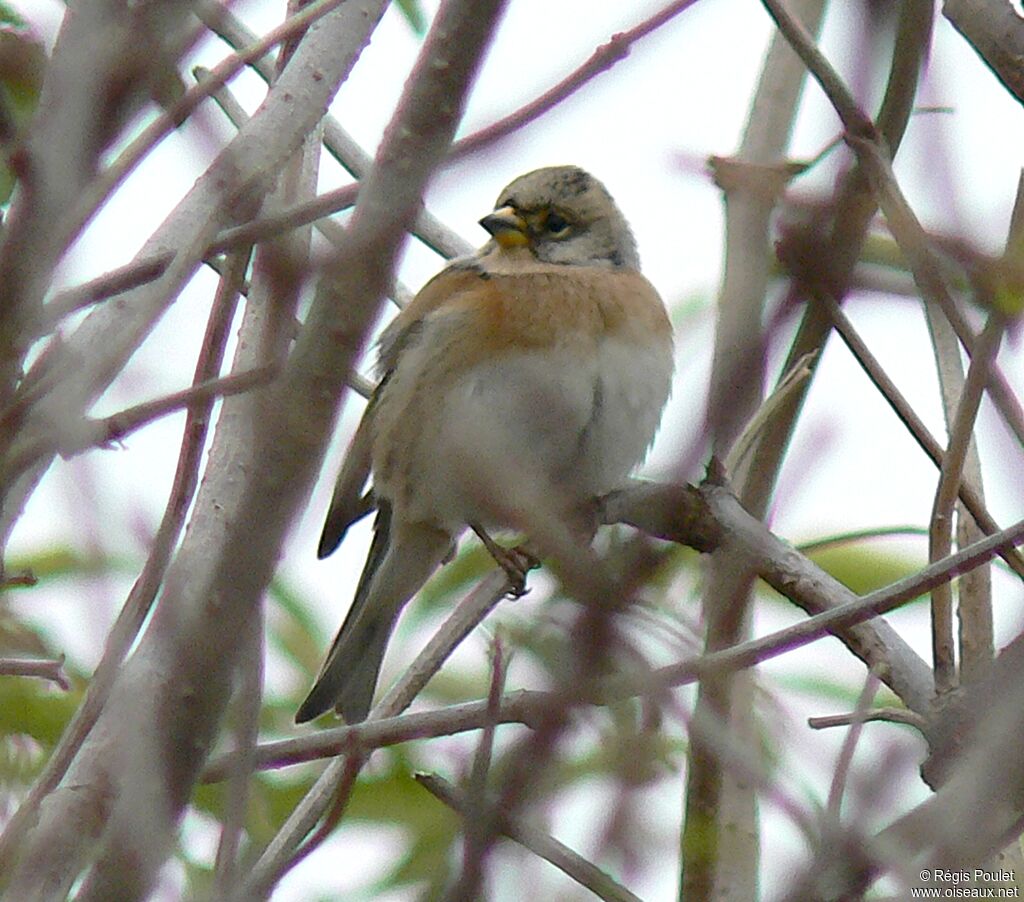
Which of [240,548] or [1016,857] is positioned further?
[1016,857]

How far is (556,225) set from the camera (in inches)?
207

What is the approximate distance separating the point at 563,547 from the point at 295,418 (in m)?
0.22

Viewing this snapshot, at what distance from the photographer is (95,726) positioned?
7.00 ft

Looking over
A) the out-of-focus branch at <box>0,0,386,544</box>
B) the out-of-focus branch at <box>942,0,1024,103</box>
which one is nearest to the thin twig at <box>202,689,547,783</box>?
the out-of-focus branch at <box>0,0,386,544</box>

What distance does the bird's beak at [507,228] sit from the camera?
199 inches

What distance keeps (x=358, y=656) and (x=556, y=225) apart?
1685 mm

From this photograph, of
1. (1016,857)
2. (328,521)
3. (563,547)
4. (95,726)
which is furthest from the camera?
(328,521)

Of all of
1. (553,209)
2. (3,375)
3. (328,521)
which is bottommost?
(3,375)

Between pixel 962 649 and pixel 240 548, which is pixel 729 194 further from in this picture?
pixel 962 649

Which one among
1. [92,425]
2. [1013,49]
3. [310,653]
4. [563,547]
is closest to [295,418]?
[563,547]

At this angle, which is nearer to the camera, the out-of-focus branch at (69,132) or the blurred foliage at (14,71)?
the out-of-focus branch at (69,132)

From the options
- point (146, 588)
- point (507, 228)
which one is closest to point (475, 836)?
point (146, 588)

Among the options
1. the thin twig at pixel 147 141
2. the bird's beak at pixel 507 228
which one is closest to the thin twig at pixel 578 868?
the thin twig at pixel 147 141

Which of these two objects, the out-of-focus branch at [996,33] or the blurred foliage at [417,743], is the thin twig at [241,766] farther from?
the out-of-focus branch at [996,33]
